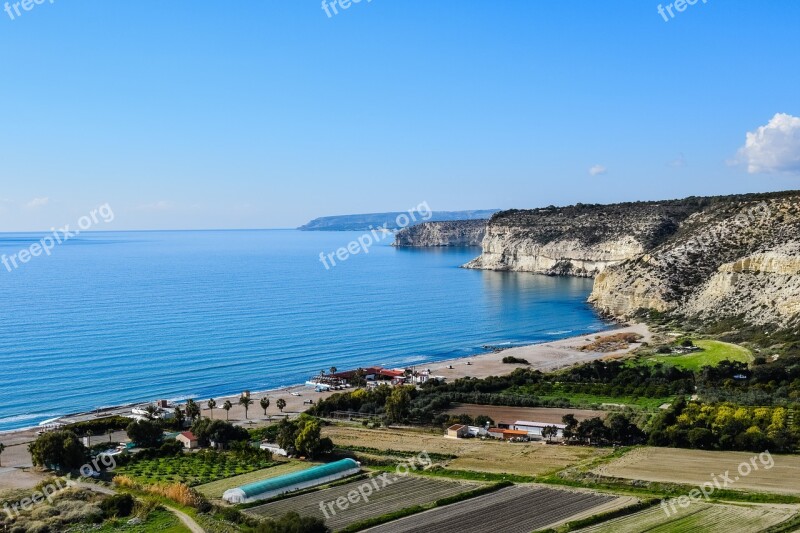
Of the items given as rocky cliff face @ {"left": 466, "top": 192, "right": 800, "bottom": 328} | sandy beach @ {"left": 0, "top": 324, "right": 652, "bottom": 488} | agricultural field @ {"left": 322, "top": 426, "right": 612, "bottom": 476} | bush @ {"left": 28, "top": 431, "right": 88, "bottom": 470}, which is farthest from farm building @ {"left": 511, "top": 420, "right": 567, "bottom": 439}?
rocky cliff face @ {"left": 466, "top": 192, "right": 800, "bottom": 328}

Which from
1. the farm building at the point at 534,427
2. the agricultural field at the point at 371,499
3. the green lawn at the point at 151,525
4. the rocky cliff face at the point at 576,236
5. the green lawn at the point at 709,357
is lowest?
the green lawn at the point at 709,357

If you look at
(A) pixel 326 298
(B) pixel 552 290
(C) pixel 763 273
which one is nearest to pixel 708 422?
(C) pixel 763 273

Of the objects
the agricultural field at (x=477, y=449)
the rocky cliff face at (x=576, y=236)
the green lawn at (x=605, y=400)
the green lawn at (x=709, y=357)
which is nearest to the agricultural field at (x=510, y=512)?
the agricultural field at (x=477, y=449)

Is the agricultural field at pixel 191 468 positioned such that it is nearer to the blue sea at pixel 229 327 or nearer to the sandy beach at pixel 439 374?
the sandy beach at pixel 439 374

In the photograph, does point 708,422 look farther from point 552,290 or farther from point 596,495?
point 552,290

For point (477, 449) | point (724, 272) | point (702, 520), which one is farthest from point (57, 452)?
point (724, 272)

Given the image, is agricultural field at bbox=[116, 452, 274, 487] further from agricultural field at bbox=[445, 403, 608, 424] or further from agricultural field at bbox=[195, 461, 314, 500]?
agricultural field at bbox=[445, 403, 608, 424]

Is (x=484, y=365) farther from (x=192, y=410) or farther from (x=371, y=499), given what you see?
(x=371, y=499)
